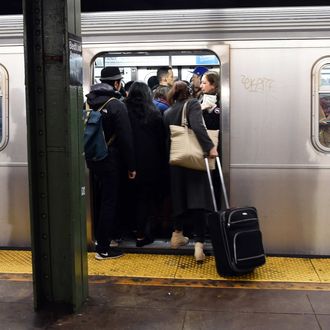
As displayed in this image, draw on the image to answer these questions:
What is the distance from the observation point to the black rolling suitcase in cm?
433

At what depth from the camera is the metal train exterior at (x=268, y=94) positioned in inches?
184

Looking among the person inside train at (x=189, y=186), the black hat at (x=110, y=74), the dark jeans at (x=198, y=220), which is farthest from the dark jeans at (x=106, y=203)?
the black hat at (x=110, y=74)

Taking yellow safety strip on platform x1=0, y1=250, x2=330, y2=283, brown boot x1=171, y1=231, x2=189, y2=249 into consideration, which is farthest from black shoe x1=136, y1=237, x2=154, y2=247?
brown boot x1=171, y1=231, x2=189, y2=249

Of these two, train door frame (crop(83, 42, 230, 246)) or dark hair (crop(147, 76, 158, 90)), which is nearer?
train door frame (crop(83, 42, 230, 246))

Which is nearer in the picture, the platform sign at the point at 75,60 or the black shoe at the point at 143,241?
the platform sign at the point at 75,60

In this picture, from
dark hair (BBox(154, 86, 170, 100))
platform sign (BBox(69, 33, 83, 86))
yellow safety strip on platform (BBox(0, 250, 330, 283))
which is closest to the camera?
platform sign (BBox(69, 33, 83, 86))

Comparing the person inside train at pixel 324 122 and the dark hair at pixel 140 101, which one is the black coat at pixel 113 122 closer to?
the dark hair at pixel 140 101

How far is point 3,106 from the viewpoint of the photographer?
197 inches

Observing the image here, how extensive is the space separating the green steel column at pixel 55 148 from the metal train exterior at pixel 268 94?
125 centimetres

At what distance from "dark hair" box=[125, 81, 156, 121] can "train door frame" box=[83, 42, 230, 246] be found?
322mm

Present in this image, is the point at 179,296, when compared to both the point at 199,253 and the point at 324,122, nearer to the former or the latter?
the point at 199,253

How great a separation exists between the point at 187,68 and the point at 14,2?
8.35 feet

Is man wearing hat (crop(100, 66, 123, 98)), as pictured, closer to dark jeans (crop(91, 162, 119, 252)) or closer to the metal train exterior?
the metal train exterior

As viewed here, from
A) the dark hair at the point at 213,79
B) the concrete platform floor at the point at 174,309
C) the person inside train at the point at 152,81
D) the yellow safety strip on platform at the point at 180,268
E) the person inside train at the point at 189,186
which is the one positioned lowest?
the concrete platform floor at the point at 174,309
